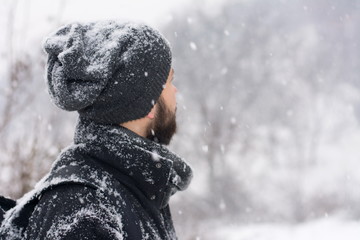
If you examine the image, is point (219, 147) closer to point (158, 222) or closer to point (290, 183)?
point (290, 183)

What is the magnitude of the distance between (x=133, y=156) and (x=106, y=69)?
0.93 ft

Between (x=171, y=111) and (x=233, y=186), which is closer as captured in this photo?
(x=171, y=111)

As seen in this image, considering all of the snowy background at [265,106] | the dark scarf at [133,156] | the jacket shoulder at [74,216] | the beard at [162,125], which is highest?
the snowy background at [265,106]

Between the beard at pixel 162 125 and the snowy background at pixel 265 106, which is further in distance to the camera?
the snowy background at pixel 265 106

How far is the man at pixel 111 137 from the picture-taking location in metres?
1.46

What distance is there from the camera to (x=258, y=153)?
888 inches

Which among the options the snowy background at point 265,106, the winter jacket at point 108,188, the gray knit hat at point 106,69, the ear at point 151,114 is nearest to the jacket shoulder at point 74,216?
the winter jacket at point 108,188

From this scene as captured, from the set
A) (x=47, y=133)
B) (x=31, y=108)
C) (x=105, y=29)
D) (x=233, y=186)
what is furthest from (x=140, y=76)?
(x=233, y=186)

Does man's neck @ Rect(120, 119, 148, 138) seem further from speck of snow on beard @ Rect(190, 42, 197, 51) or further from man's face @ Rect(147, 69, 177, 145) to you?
speck of snow on beard @ Rect(190, 42, 197, 51)

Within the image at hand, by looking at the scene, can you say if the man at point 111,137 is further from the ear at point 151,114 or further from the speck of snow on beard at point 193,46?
the speck of snow on beard at point 193,46

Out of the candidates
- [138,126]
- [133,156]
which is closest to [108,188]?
[133,156]

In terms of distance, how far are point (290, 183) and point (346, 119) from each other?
357 cm

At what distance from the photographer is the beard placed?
73.8 inches

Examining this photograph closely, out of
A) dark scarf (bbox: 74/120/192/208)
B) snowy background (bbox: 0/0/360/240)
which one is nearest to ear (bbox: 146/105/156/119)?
dark scarf (bbox: 74/120/192/208)
